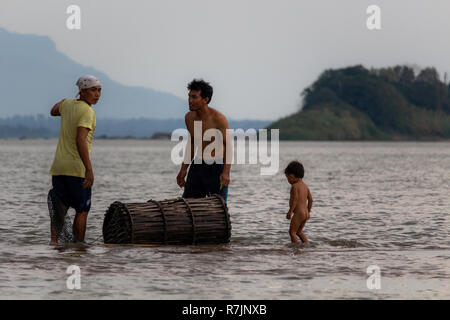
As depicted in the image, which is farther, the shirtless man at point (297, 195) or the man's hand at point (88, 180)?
the shirtless man at point (297, 195)

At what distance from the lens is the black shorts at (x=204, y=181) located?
9.98 meters

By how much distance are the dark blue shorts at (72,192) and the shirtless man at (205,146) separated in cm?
129

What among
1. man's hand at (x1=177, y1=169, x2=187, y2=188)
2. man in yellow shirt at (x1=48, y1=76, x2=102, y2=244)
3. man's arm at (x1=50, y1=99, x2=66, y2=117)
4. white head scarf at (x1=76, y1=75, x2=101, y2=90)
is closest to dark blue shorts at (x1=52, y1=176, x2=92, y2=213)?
man in yellow shirt at (x1=48, y1=76, x2=102, y2=244)

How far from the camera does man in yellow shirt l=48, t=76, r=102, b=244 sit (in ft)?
30.0

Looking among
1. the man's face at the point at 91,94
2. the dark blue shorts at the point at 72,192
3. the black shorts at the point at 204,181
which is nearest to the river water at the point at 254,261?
the dark blue shorts at the point at 72,192

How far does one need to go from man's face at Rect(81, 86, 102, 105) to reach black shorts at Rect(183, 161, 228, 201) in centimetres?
152

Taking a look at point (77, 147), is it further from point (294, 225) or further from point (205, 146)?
point (294, 225)

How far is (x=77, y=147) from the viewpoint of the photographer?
30.1 feet

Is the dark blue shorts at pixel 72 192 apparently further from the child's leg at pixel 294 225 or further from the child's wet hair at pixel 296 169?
the child's leg at pixel 294 225

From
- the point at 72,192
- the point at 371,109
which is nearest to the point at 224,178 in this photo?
the point at 72,192

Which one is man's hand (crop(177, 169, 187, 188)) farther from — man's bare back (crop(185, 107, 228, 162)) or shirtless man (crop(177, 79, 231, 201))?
man's bare back (crop(185, 107, 228, 162))

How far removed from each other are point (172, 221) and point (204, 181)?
2.12ft

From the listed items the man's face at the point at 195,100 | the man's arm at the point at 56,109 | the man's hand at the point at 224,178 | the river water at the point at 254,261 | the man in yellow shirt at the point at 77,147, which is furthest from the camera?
the man's hand at the point at 224,178

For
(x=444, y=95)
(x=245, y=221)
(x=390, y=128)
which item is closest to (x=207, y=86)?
(x=245, y=221)
